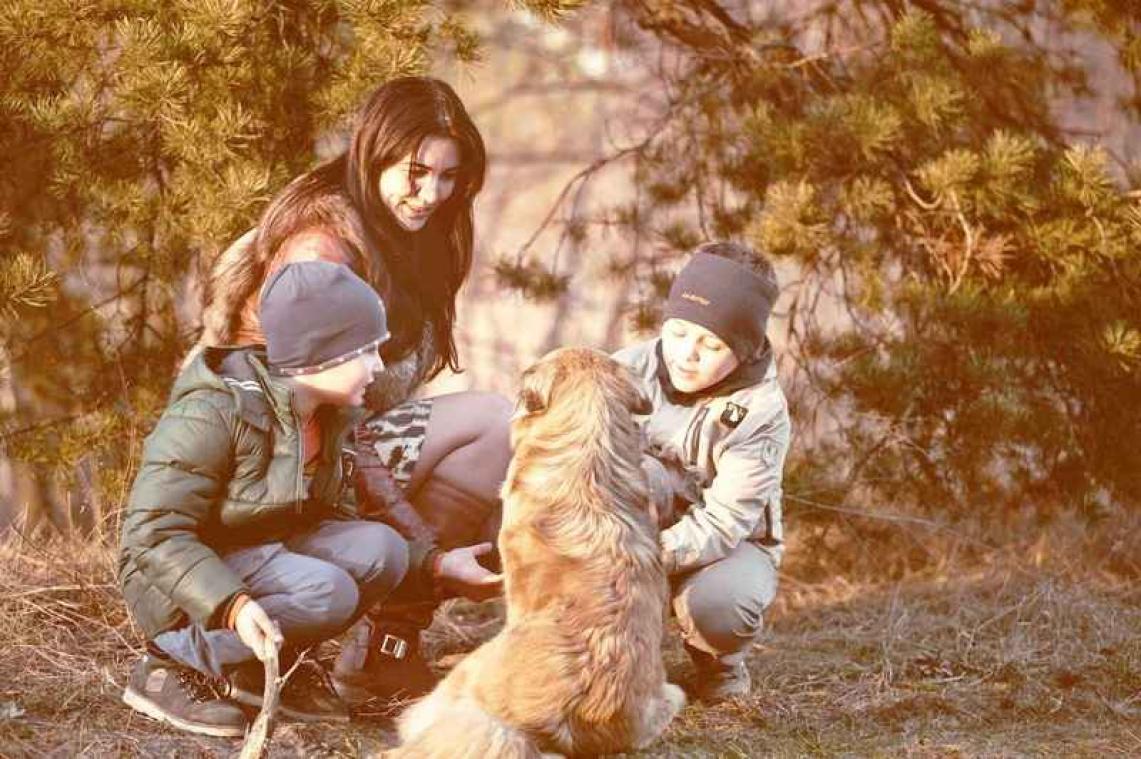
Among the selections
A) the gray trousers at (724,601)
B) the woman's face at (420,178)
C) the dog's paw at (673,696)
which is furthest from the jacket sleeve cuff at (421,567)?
the woman's face at (420,178)

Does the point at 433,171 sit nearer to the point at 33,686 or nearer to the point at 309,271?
the point at 309,271

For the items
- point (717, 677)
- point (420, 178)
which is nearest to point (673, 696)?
point (717, 677)

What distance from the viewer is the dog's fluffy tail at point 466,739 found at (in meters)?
3.50

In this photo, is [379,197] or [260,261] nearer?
[260,261]

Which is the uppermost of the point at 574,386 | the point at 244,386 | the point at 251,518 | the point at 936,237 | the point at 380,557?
the point at 936,237

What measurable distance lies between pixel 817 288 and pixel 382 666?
305 cm

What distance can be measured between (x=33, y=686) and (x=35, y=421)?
1644 millimetres

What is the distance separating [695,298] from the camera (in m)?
4.57

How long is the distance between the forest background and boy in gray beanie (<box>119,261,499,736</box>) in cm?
22

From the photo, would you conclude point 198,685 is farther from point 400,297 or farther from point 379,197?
point 379,197

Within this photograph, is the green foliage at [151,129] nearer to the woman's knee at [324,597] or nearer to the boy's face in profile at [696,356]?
the boy's face in profile at [696,356]

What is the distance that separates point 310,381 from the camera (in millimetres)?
4035

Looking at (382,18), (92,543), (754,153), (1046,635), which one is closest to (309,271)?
(382,18)

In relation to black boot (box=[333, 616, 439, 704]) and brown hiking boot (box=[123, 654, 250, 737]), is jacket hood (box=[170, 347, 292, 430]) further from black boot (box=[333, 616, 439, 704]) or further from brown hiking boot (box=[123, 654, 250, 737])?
black boot (box=[333, 616, 439, 704])
